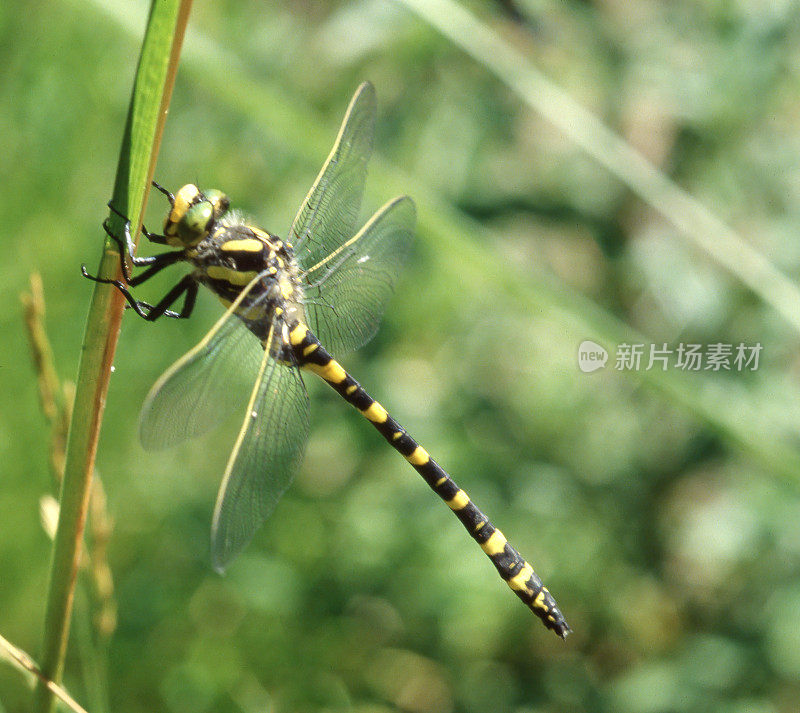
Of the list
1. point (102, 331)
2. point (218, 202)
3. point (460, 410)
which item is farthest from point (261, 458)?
point (460, 410)

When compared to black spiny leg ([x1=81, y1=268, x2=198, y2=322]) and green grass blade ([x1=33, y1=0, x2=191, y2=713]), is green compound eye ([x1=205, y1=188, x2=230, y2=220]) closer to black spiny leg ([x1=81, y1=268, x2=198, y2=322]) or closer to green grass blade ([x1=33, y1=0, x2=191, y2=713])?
black spiny leg ([x1=81, y1=268, x2=198, y2=322])

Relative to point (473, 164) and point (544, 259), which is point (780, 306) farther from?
point (544, 259)

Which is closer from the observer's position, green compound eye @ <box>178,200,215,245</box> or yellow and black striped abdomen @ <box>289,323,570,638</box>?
green compound eye @ <box>178,200,215,245</box>

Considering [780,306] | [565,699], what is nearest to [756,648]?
[565,699]

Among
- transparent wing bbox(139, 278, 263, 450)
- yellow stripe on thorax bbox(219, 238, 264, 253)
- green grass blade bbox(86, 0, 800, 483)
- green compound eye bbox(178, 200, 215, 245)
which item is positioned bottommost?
transparent wing bbox(139, 278, 263, 450)

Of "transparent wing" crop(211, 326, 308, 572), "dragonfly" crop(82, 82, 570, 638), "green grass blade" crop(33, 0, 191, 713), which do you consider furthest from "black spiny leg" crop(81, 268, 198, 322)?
"green grass blade" crop(33, 0, 191, 713)

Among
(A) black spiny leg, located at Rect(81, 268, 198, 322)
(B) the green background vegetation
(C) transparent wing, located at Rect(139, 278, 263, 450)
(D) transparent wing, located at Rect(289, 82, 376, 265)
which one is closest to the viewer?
(C) transparent wing, located at Rect(139, 278, 263, 450)

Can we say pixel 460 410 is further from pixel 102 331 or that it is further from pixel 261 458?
pixel 102 331
